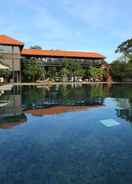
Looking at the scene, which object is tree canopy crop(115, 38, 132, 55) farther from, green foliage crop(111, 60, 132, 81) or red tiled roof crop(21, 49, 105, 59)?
red tiled roof crop(21, 49, 105, 59)

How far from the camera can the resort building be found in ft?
96.8

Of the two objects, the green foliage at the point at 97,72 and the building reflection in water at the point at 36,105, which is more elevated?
the green foliage at the point at 97,72

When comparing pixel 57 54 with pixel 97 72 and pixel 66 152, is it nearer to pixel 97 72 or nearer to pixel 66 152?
pixel 97 72

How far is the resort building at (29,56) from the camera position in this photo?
2951 centimetres

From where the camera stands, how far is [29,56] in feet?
109

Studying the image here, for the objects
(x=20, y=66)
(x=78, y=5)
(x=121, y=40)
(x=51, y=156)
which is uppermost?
(x=121, y=40)

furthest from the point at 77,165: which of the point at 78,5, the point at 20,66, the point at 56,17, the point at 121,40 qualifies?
the point at 121,40

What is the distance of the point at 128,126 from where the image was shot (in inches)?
237

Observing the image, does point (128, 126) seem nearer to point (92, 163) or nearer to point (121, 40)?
point (92, 163)

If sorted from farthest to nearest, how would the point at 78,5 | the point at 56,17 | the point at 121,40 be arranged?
the point at 121,40, the point at 56,17, the point at 78,5

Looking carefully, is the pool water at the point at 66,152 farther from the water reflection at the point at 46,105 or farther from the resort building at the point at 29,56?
the resort building at the point at 29,56

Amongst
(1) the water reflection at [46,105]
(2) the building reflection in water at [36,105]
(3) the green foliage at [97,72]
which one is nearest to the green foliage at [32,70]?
(3) the green foliage at [97,72]

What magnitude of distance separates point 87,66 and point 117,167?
110 ft

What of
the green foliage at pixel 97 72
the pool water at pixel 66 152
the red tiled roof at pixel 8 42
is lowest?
the pool water at pixel 66 152
